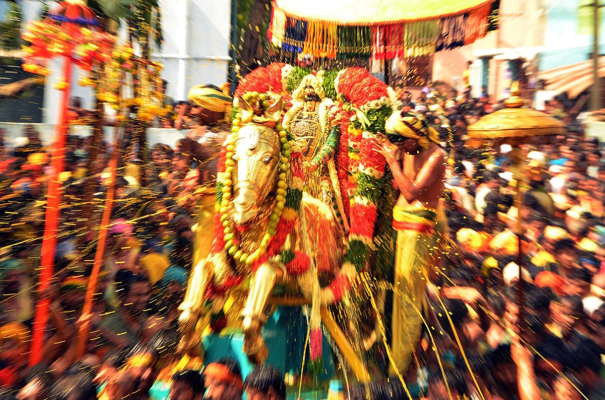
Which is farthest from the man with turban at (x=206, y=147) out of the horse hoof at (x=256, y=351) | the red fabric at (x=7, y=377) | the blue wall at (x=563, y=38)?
the blue wall at (x=563, y=38)

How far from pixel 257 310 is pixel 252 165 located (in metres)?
0.84

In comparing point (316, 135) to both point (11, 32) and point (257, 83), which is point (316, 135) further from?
point (11, 32)

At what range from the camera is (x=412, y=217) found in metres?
3.86

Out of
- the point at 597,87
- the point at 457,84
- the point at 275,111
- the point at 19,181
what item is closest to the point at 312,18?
the point at 275,111

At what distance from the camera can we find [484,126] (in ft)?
10.3

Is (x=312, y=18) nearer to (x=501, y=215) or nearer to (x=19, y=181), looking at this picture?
(x=501, y=215)

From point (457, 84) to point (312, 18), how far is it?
10215 mm

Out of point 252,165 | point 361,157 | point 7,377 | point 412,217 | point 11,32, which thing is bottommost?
point 7,377

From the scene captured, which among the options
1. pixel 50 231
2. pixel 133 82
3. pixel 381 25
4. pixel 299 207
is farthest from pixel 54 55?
pixel 381 25

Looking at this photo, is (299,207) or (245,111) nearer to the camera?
(245,111)

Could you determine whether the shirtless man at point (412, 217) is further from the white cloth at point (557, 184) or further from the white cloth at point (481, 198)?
the white cloth at point (557, 184)

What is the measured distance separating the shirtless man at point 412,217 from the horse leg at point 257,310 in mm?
1502

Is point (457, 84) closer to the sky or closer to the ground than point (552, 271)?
closer to the sky

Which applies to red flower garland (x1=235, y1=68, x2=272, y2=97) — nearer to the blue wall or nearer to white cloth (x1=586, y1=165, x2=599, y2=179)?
white cloth (x1=586, y1=165, x2=599, y2=179)
